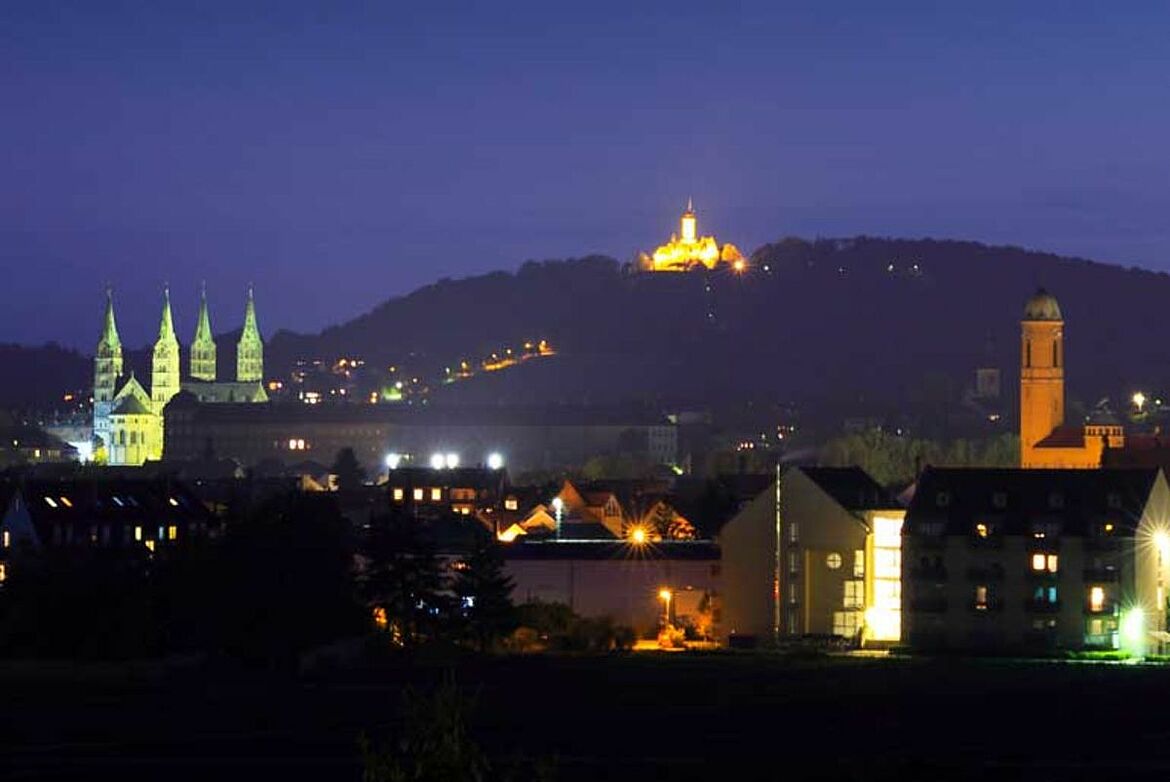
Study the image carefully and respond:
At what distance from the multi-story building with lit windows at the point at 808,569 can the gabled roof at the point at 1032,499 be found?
56.2 inches

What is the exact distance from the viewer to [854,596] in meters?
68.4

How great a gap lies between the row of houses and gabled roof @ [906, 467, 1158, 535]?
0.05m

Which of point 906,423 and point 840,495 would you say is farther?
point 906,423

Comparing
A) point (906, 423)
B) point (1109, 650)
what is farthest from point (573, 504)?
point (906, 423)

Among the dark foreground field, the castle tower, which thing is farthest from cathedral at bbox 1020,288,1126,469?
the dark foreground field

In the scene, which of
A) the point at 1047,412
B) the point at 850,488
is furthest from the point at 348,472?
the point at 850,488

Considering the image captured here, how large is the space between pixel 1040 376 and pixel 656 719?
6330 centimetres

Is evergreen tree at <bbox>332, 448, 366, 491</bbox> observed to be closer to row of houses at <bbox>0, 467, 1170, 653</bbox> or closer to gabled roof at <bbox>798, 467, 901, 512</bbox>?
gabled roof at <bbox>798, 467, 901, 512</bbox>

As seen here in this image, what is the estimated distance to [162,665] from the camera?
56.6 metres

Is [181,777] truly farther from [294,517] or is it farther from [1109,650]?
[1109,650]

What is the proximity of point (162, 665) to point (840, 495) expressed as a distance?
65.7 feet

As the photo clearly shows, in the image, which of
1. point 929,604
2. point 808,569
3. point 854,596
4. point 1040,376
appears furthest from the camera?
point 1040,376

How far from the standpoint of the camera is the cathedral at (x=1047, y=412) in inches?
4063

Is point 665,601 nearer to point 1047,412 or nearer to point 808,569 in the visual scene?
point 808,569
